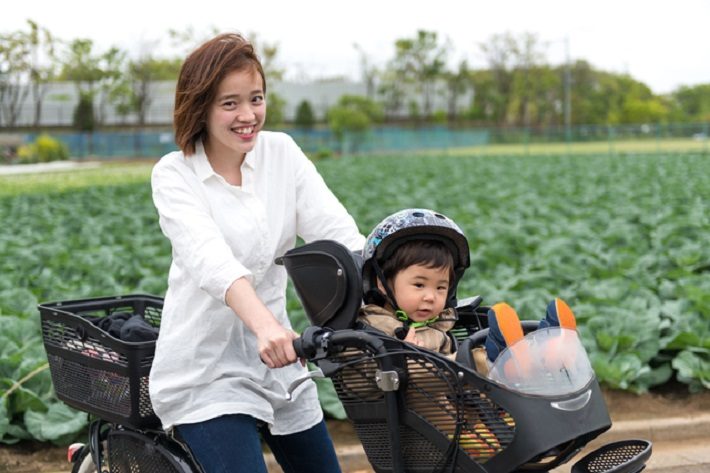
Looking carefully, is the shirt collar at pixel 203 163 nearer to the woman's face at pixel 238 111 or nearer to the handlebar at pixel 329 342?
the woman's face at pixel 238 111

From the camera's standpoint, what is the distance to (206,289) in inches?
108

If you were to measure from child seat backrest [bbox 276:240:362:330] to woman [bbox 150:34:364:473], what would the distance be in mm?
137

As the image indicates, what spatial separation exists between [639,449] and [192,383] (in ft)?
3.98

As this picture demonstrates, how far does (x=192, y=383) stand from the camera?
2859 millimetres

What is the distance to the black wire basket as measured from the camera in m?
3.07

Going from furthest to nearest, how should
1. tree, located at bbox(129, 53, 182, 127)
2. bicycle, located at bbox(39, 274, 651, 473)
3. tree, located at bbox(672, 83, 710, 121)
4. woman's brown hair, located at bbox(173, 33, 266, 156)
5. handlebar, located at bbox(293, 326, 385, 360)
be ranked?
tree, located at bbox(672, 83, 710, 121) < tree, located at bbox(129, 53, 182, 127) < woman's brown hair, located at bbox(173, 33, 266, 156) < handlebar, located at bbox(293, 326, 385, 360) < bicycle, located at bbox(39, 274, 651, 473)

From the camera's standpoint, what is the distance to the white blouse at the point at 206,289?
2.86m

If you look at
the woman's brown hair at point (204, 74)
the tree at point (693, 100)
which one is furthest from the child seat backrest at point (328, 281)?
the tree at point (693, 100)

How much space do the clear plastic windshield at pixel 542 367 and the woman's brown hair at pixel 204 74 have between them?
111 cm

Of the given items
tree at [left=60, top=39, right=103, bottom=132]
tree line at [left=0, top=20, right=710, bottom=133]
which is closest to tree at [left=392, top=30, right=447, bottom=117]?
tree line at [left=0, top=20, right=710, bottom=133]

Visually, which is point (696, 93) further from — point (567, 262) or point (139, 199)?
point (567, 262)

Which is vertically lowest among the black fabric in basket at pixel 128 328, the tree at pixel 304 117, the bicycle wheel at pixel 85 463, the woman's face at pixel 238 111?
the bicycle wheel at pixel 85 463

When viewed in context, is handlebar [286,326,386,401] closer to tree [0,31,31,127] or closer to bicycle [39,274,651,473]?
bicycle [39,274,651,473]

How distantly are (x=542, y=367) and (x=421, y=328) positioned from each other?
47 centimetres
